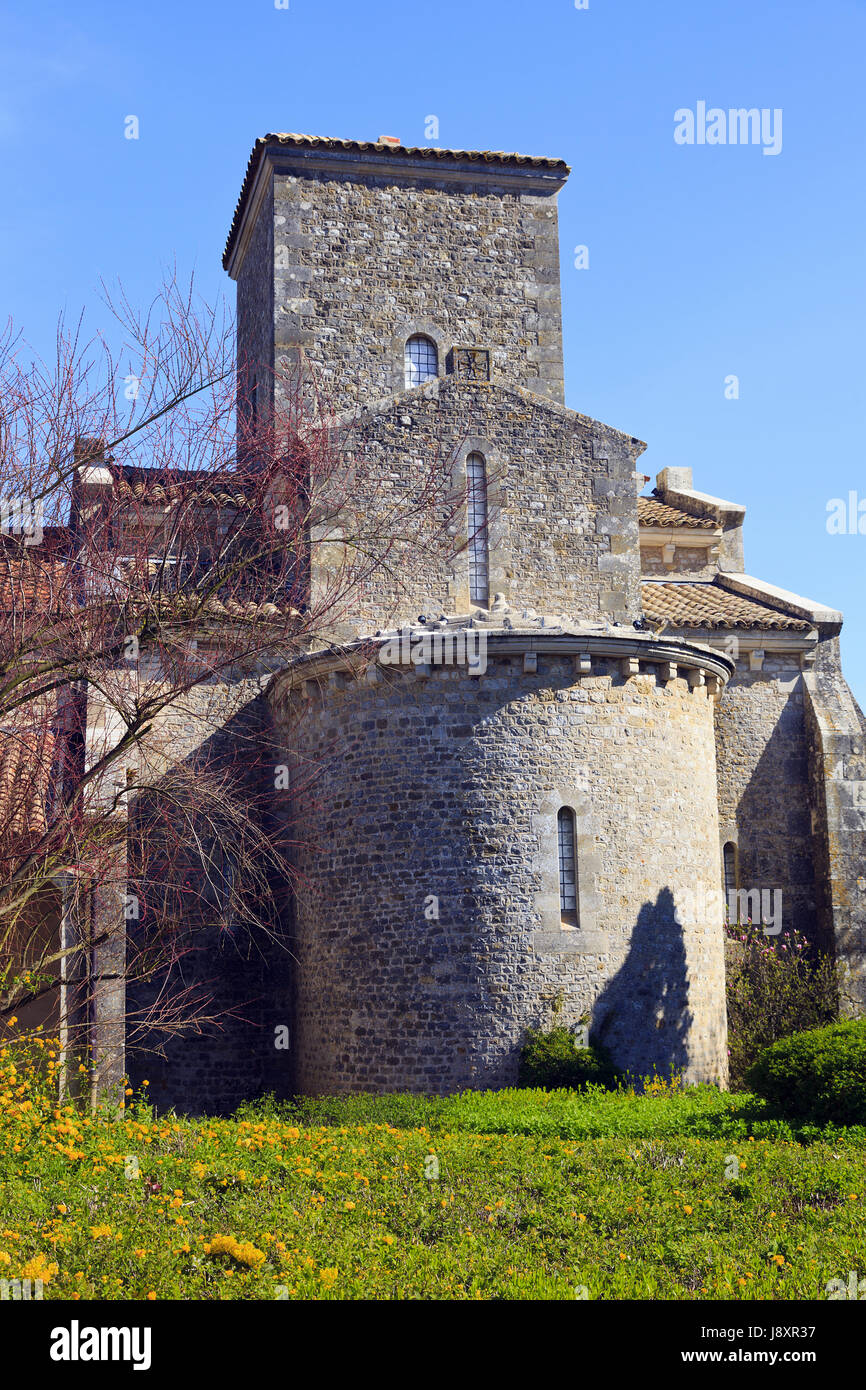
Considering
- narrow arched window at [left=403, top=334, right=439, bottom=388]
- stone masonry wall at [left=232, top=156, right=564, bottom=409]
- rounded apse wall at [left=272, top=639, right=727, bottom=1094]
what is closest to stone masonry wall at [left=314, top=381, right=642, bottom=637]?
stone masonry wall at [left=232, top=156, right=564, bottom=409]

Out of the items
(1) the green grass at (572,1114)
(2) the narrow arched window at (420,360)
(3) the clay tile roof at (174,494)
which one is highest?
(2) the narrow arched window at (420,360)

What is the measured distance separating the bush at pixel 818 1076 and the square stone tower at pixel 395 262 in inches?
491

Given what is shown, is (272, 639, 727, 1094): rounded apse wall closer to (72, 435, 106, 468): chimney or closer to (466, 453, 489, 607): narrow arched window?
(466, 453, 489, 607): narrow arched window

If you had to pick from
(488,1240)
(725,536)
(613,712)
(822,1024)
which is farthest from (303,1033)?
(725,536)

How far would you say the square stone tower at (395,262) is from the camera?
2172cm

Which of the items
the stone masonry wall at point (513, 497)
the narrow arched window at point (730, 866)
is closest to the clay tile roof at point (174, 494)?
the stone masonry wall at point (513, 497)

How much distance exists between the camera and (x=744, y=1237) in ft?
30.0

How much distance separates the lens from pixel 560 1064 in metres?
14.9

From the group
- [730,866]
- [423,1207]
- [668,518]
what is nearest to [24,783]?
[423,1207]

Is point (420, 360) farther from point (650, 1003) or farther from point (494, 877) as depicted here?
point (650, 1003)

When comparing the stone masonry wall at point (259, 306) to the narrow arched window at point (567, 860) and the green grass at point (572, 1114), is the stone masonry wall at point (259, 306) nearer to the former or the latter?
the narrow arched window at point (567, 860)

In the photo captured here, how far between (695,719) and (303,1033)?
6716 millimetres

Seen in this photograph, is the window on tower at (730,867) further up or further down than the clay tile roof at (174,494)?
further down
